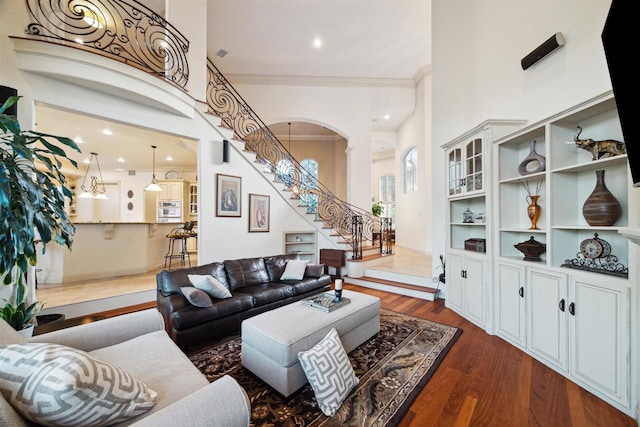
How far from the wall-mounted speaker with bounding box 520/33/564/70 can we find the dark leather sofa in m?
3.75

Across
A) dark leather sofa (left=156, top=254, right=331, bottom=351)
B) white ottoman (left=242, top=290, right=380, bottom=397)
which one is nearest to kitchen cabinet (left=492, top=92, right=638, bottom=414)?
white ottoman (left=242, top=290, right=380, bottom=397)

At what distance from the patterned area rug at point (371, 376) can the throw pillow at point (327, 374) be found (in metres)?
0.07

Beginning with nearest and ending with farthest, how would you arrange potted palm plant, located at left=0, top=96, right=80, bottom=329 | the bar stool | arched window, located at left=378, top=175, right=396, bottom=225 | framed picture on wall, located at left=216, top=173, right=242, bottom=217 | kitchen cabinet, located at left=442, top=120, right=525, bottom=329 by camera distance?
potted palm plant, located at left=0, top=96, right=80, bottom=329
kitchen cabinet, located at left=442, top=120, right=525, bottom=329
framed picture on wall, located at left=216, top=173, right=242, bottom=217
the bar stool
arched window, located at left=378, top=175, right=396, bottom=225

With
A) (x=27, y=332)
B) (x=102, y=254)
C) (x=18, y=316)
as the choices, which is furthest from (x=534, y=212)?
(x=102, y=254)

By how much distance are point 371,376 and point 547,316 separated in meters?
1.73

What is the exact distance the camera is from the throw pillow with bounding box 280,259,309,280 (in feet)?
12.2

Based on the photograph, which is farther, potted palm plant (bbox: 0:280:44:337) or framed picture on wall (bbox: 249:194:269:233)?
framed picture on wall (bbox: 249:194:269:233)

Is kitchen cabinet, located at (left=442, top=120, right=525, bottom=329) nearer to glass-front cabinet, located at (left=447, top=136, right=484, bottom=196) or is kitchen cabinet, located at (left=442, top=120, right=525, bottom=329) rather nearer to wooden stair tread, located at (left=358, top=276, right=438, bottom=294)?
glass-front cabinet, located at (left=447, top=136, right=484, bottom=196)

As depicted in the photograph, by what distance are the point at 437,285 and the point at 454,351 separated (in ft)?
5.95

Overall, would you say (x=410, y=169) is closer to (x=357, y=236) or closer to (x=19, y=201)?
(x=357, y=236)

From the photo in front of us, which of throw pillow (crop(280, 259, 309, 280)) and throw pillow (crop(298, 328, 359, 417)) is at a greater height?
throw pillow (crop(280, 259, 309, 280))

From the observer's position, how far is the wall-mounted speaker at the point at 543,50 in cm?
256

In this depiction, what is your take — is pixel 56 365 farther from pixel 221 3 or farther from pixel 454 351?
pixel 221 3

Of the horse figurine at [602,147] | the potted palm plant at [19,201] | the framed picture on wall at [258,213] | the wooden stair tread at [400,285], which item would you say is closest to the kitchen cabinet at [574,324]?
the horse figurine at [602,147]
